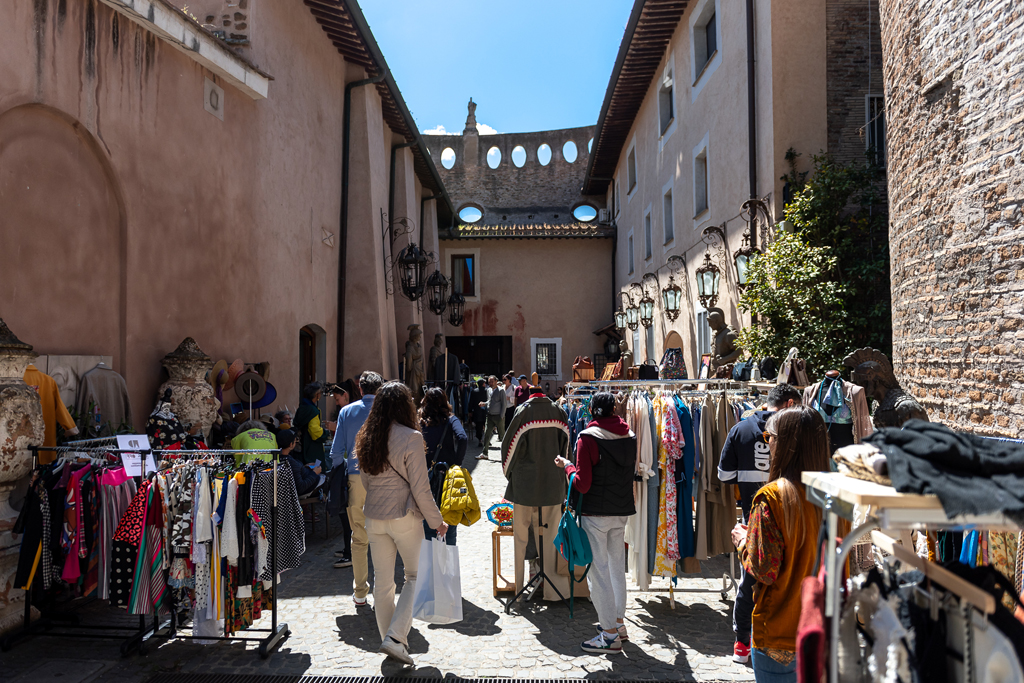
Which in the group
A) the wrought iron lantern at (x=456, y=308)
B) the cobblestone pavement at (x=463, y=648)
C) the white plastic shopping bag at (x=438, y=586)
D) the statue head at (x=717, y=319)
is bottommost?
the cobblestone pavement at (x=463, y=648)

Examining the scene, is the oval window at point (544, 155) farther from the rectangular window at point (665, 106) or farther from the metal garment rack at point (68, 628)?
the metal garment rack at point (68, 628)

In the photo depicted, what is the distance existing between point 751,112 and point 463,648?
28.3 ft

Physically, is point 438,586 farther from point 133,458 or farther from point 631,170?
point 631,170

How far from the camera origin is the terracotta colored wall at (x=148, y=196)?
17.8 ft

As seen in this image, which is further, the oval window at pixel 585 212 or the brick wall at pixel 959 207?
the oval window at pixel 585 212

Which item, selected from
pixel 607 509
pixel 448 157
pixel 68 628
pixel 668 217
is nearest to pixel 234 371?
pixel 68 628

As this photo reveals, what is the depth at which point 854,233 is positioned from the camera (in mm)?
8617

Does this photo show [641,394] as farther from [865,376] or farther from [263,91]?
[263,91]

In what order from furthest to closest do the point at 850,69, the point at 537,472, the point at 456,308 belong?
the point at 456,308, the point at 850,69, the point at 537,472

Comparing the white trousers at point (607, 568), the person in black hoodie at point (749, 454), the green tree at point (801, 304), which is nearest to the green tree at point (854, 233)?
the green tree at point (801, 304)

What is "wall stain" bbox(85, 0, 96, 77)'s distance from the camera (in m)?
5.93

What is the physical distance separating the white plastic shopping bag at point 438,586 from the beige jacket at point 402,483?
685 mm

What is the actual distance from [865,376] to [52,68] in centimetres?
753

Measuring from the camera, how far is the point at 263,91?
29.8ft
